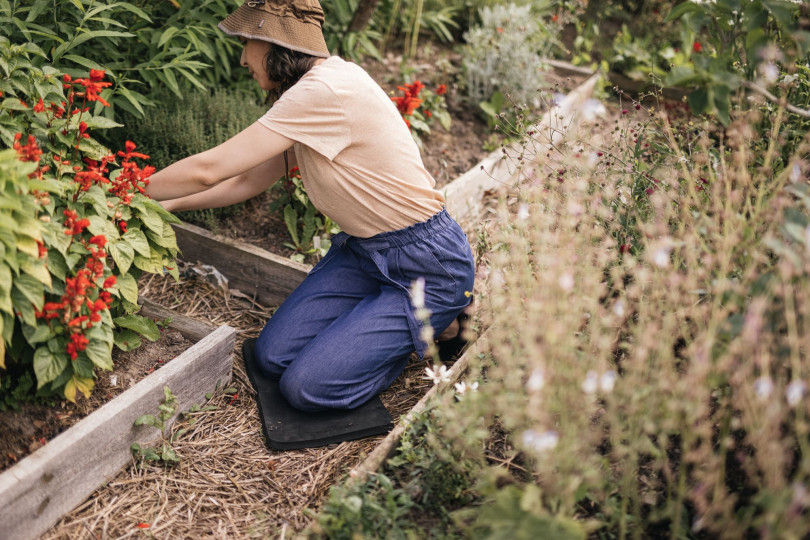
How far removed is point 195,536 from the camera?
192 centimetres

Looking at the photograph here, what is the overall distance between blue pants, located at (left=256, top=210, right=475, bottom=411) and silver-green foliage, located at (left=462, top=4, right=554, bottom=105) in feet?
7.49

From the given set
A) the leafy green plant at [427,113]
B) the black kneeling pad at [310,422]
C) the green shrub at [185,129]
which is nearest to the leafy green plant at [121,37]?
the green shrub at [185,129]

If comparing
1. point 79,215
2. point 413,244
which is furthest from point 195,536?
point 413,244

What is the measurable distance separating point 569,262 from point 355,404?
110cm

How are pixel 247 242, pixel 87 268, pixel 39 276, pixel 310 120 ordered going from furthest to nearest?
pixel 247 242
pixel 310 120
pixel 87 268
pixel 39 276

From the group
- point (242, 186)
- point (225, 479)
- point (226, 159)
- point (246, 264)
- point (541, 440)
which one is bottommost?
point (225, 479)

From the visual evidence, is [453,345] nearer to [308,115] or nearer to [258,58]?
[308,115]

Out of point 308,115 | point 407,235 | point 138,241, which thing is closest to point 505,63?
point 407,235

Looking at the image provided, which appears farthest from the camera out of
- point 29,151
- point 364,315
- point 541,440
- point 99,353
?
point 364,315

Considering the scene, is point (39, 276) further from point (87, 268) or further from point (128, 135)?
point (128, 135)

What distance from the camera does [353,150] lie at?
233cm

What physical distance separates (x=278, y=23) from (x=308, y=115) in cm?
38

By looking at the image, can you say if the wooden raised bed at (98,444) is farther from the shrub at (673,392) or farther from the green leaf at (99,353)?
the shrub at (673,392)

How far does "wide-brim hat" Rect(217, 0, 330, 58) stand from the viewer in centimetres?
224
